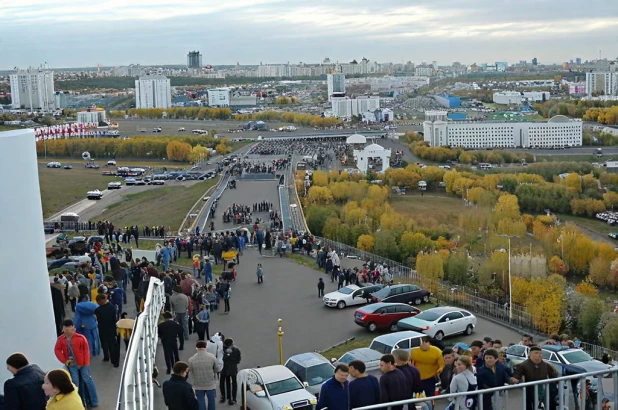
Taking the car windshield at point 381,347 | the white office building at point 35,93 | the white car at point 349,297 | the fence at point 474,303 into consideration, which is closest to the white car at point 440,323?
the car windshield at point 381,347

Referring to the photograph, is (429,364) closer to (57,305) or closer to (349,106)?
(57,305)

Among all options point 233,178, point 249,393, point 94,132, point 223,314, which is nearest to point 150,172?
point 233,178

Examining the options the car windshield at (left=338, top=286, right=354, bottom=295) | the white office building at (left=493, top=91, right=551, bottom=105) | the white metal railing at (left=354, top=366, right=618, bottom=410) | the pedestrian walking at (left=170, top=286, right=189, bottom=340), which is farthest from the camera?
the white office building at (left=493, top=91, right=551, bottom=105)

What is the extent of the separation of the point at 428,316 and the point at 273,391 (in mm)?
2799

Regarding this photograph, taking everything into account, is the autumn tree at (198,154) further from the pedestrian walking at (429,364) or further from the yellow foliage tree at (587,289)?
the pedestrian walking at (429,364)

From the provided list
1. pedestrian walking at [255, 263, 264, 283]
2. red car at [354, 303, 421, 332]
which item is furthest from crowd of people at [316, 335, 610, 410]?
pedestrian walking at [255, 263, 264, 283]

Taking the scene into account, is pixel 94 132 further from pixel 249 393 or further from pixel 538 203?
pixel 249 393

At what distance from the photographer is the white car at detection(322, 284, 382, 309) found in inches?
357

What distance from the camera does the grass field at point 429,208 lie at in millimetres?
25922

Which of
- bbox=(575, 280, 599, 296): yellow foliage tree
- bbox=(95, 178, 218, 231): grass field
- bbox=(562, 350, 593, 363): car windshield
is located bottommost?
bbox=(575, 280, 599, 296): yellow foliage tree

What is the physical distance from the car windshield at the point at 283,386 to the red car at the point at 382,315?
8.81 feet

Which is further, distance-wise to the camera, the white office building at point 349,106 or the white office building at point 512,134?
the white office building at point 349,106

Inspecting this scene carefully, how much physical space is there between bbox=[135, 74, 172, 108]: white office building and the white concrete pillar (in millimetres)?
84116

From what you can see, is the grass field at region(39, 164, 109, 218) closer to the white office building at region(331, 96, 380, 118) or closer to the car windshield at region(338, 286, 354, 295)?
the car windshield at region(338, 286, 354, 295)
